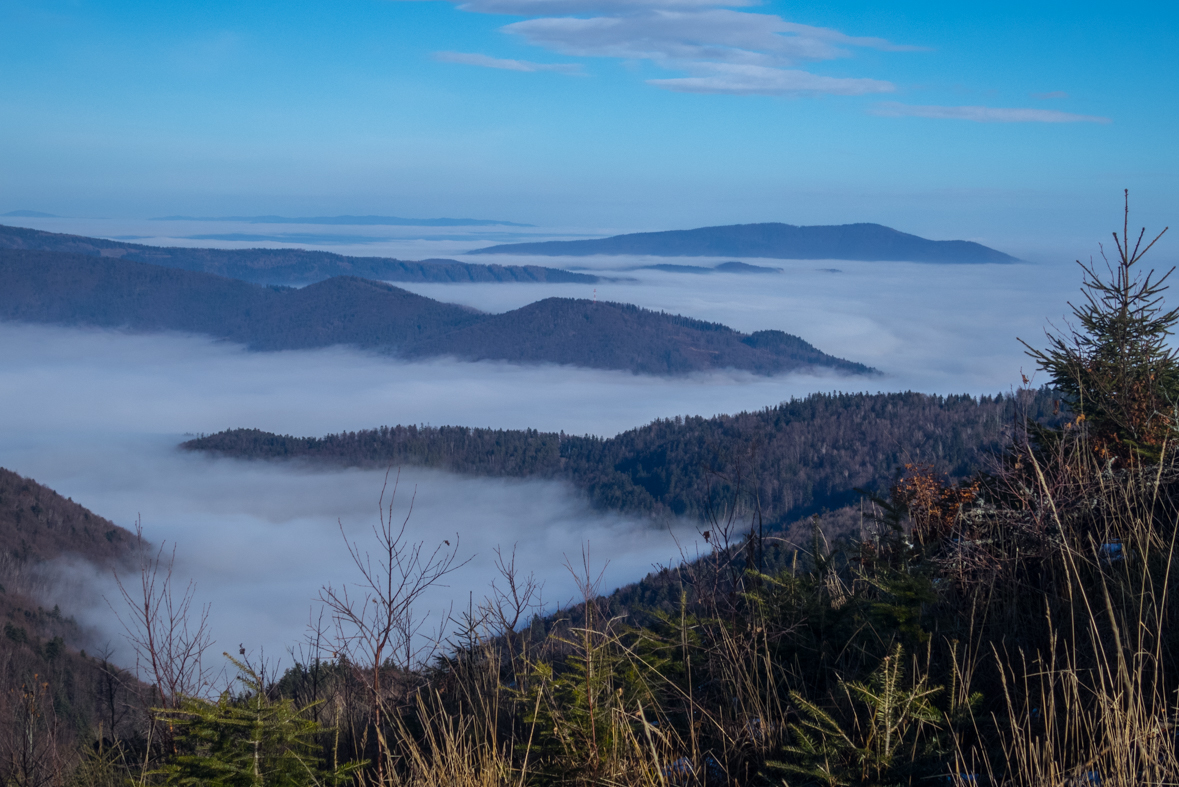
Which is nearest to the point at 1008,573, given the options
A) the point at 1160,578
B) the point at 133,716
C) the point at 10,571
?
the point at 1160,578

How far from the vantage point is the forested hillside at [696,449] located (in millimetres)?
91000

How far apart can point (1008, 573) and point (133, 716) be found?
8928 mm

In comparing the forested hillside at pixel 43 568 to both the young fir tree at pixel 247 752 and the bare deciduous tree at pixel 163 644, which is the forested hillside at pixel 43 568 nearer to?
the bare deciduous tree at pixel 163 644

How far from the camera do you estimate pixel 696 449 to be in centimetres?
12300

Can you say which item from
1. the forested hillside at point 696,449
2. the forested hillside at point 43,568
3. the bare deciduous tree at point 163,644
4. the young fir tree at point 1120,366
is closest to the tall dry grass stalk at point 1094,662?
the young fir tree at point 1120,366

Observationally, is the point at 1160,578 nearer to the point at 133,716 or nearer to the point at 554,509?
the point at 133,716

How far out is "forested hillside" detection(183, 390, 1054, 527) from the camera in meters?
91.0

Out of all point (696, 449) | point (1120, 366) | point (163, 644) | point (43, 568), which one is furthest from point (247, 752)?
point (696, 449)

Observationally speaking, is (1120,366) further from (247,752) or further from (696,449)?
(696,449)

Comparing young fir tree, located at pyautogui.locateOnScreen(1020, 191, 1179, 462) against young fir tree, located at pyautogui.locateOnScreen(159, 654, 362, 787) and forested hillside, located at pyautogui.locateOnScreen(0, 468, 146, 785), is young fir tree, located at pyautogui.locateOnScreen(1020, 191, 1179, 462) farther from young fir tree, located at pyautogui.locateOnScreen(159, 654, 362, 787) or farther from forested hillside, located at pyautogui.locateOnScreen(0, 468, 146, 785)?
forested hillside, located at pyautogui.locateOnScreen(0, 468, 146, 785)

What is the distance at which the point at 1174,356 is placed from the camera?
6359mm

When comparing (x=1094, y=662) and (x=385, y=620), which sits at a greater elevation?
(x=1094, y=662)

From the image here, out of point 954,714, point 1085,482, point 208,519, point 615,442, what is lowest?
point 208,519

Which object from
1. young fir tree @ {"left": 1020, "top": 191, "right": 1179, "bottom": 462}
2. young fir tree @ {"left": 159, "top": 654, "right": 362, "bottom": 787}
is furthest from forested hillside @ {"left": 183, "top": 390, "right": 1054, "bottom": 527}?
young fir tree @ {"left": 159, "top": 654, "right": 362, "bottom": 787}
